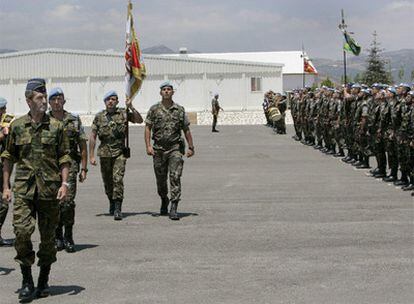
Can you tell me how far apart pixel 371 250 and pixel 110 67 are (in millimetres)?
49335

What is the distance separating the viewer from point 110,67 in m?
57.7

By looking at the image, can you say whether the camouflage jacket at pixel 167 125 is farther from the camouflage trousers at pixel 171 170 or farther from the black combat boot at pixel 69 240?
the black combat boot at pixel 69 240

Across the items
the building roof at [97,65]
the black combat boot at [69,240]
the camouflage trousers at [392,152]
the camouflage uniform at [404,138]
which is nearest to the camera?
the black combat boot at [69,240]

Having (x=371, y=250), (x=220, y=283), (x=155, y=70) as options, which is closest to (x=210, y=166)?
(x=371, y=250)

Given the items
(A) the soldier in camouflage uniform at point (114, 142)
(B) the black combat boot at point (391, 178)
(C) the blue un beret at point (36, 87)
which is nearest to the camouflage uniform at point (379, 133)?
(B) the black combat boot at point (391, 178)

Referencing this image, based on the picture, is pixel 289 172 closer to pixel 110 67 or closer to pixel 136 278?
pixel 136 278

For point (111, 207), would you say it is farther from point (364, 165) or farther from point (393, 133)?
point (364, 165)

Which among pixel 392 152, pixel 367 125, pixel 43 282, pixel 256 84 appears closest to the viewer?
pixel 43 282

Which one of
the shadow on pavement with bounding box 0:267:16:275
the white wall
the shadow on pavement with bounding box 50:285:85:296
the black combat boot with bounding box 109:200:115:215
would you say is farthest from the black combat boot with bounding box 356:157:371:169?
the white wall

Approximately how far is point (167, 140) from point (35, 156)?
16.4ft

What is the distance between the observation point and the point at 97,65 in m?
57.8

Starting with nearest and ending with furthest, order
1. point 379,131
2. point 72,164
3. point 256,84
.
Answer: point 72,164 → point 379,131 → point 256,84

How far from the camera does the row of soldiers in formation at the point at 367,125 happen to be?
15.8 m

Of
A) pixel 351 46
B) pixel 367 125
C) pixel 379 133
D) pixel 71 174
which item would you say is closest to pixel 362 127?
pixel 367 125
